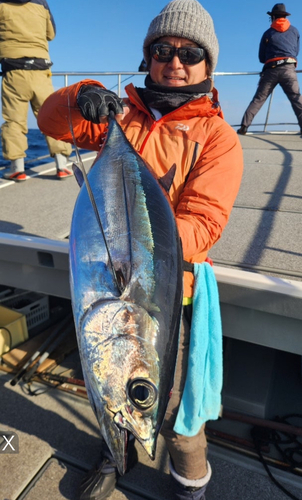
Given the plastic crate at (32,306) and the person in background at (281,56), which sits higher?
the person in background at (281,56)

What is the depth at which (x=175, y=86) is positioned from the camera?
1.61 m

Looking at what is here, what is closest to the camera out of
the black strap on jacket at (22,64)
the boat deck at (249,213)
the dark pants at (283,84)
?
the boat deck at (249,213)

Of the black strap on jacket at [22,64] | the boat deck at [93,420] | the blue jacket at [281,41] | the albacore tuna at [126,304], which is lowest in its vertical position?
the boat deck at [93,420]

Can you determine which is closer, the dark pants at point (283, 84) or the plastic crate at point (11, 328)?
the plastic crate at point (11, 328)

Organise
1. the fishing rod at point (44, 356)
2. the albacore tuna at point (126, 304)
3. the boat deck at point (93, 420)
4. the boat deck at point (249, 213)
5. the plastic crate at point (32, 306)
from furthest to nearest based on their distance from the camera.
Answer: the plastic crate at point (32, 306) → the fishing rod at point (44, 356) → the boat deck at point (249, 213) → the boat deck at point (93, 420) → the albacore tuna at point (126, 304)

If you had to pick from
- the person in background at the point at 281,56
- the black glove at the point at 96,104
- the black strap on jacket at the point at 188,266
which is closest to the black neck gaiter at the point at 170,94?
the black glove at the point at 96,104

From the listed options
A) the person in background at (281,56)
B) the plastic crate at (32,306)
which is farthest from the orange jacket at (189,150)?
the person in background at (281,56)

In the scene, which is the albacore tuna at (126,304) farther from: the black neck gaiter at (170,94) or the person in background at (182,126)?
the black neck gaiter at (170,94)

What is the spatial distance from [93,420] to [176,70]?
2.12 m

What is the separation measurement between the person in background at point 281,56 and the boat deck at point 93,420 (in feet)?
11.3

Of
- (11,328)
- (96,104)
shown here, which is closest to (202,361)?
(96,104)

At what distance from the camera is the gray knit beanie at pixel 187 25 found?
158 centimetres

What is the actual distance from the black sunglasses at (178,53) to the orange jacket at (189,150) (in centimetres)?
18

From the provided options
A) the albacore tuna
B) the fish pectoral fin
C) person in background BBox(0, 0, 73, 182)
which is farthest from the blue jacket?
the fish pectoral fin
